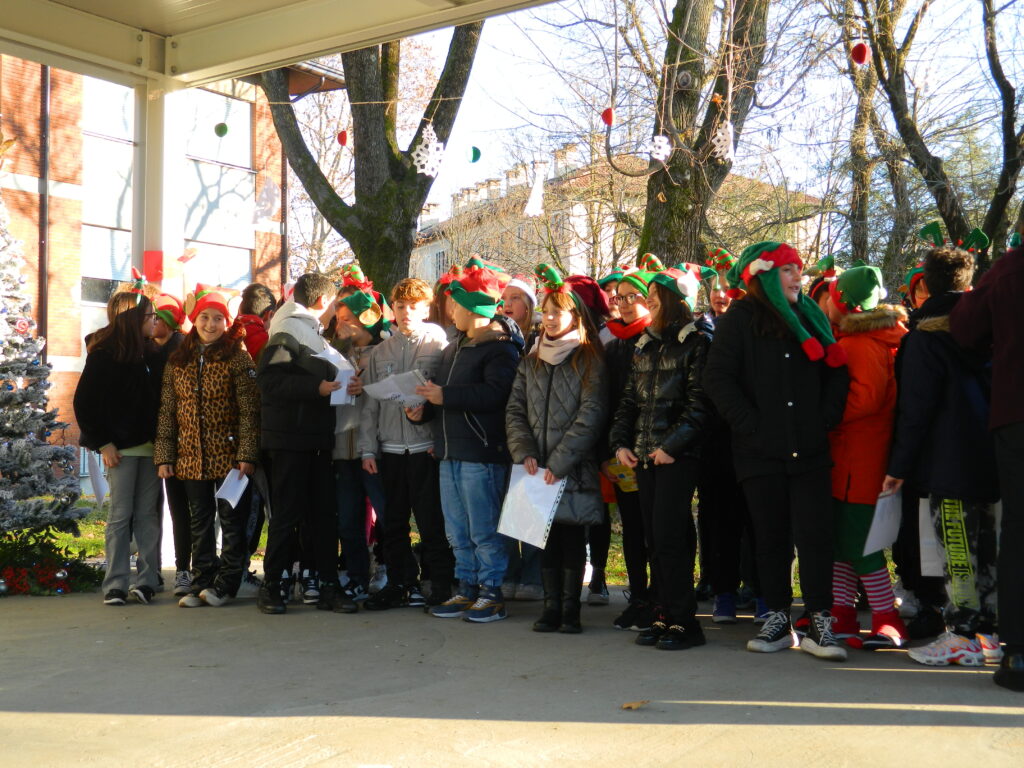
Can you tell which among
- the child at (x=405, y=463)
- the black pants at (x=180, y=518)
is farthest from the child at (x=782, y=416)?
the black pants at (x=180, y=518)

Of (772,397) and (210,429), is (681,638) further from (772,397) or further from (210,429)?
(210,429)

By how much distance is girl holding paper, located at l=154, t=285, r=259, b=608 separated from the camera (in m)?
7.18

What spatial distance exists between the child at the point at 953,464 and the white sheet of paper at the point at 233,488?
4034mm

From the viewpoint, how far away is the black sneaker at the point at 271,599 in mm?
6895

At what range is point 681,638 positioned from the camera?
578 cm

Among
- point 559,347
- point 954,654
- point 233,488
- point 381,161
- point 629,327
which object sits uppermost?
point 381,161

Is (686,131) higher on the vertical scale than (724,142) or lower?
higher

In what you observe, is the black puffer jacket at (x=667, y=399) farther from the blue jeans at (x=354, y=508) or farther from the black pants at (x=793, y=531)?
the blue jeans at (x=354, y=508)

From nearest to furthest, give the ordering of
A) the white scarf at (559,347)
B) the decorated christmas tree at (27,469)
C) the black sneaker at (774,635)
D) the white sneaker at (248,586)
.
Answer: the black sneaker at (774,635) → the white scarf at (559,347) → the white sneaker at (248,586) → the decorated christmas tree at (27,469)

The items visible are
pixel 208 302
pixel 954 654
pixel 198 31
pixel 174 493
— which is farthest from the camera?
pixel 198 31

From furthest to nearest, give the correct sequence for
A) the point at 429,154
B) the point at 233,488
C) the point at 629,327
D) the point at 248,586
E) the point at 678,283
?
the point at 429,154 < the point at 248,586 < the point at 233,488 < the point at 629,327 < the point at 678,283

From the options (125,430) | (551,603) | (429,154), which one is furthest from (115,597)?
(429,154)

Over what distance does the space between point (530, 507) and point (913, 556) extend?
2.33 meters

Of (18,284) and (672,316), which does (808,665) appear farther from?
(18,284)
